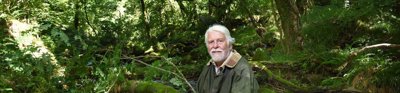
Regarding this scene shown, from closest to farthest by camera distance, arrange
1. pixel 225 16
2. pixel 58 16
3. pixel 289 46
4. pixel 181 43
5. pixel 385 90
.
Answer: pixel 385 90 → pixel 289 46 → pixel 58 16 → pixel 181 43 → pixel 225 16

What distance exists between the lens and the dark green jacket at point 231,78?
127 inches

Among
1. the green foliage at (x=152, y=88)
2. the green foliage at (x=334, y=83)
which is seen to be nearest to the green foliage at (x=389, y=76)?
the green foliage at (x=334, y=83)

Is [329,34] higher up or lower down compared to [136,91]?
higher up

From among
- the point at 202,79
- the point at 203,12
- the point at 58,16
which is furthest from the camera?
the point at 203,12

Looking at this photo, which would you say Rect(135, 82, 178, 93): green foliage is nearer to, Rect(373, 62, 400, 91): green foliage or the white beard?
the white beard

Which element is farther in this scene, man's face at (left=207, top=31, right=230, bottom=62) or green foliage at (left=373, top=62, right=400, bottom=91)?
green foliage at (left=373, top=62, right=400, bottom=91)

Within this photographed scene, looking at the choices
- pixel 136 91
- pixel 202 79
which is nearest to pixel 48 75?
pixel 136 91

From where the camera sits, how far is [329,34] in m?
5.52

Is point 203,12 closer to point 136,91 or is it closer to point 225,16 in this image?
point 225,16

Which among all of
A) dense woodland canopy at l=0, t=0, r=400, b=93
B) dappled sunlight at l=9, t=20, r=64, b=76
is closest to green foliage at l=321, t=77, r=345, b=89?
dense woodland canopy at l=0, t=0, r=400, b=93

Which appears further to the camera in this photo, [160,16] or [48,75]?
[160,16]

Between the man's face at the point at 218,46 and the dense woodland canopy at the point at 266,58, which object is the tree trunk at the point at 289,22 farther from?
the man's face at the point at 218,46

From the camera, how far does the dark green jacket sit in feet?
10.6

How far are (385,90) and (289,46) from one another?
156 inches
